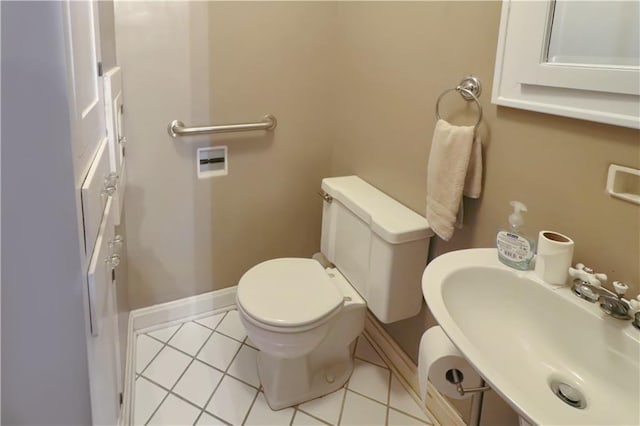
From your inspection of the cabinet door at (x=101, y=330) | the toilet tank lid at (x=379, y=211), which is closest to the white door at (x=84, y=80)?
the cabinet door at (x=101, y=330)

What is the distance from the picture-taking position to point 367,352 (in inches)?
81.3

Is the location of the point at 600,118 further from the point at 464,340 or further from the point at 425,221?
the point at 425,221

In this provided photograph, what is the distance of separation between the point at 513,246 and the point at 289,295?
83 centimetres

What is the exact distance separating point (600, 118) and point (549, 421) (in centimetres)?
66

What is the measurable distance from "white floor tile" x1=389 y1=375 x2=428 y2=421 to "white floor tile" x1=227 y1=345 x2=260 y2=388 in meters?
0.56

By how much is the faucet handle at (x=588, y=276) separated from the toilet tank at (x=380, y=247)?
61 cm

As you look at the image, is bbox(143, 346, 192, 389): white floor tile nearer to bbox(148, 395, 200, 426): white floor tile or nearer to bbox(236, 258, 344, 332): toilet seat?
bbox(148, 395, 200, 426): white floor tile

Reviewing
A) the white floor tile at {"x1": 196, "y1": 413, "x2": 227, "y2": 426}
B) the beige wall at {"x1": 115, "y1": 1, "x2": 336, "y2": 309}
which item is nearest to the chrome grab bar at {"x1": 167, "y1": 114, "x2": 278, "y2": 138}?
the beige wall at {"x1": 115, "y1": 1, "x2": 336, "y2": 309}

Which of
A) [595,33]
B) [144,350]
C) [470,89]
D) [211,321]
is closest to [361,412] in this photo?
[211,321]

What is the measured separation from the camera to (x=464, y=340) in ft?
2.77

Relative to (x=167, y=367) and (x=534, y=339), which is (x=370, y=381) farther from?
(x=534, y=339)

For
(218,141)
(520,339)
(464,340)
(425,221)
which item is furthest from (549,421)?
(218,141)

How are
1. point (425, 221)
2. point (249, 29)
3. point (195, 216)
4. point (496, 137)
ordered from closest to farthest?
point (496, 137)
point (425, 221)
point (249, 29)
point (195, 216)

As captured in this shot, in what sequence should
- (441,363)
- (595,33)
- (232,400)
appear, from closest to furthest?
1. (595,33)
2. (441,363)
3. (232,400)
